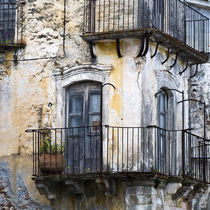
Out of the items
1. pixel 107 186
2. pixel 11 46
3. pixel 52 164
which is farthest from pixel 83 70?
pixel 107 186

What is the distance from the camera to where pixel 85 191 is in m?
17.9

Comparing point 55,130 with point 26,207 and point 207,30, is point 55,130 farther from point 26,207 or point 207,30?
point 207,30

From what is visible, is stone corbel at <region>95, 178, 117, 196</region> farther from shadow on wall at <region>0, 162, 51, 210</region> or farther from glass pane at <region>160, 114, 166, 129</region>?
glass pane at <region>160, 114, 166, 129</region>

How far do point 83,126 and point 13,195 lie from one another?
2256mm

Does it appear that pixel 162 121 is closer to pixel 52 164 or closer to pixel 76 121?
pixel 76 121

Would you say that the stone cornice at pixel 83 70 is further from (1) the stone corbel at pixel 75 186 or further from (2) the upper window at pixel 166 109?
(1) the stone corbel at pixel 75 186

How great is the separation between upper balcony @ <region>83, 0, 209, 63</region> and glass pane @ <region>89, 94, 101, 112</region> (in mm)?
1275

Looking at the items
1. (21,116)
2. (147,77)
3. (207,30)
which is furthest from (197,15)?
(21,116)

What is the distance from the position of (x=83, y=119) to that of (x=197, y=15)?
5.39 metres

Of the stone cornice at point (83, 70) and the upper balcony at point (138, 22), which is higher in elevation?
the upper balcony at point (138, 22)

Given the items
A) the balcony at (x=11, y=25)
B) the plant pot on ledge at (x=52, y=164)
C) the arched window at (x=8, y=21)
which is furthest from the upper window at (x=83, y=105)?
the arched window at (x=8, y=21)

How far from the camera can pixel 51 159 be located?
17609mm

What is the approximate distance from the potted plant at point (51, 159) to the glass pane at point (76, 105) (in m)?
1.04

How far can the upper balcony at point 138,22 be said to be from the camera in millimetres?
17750
